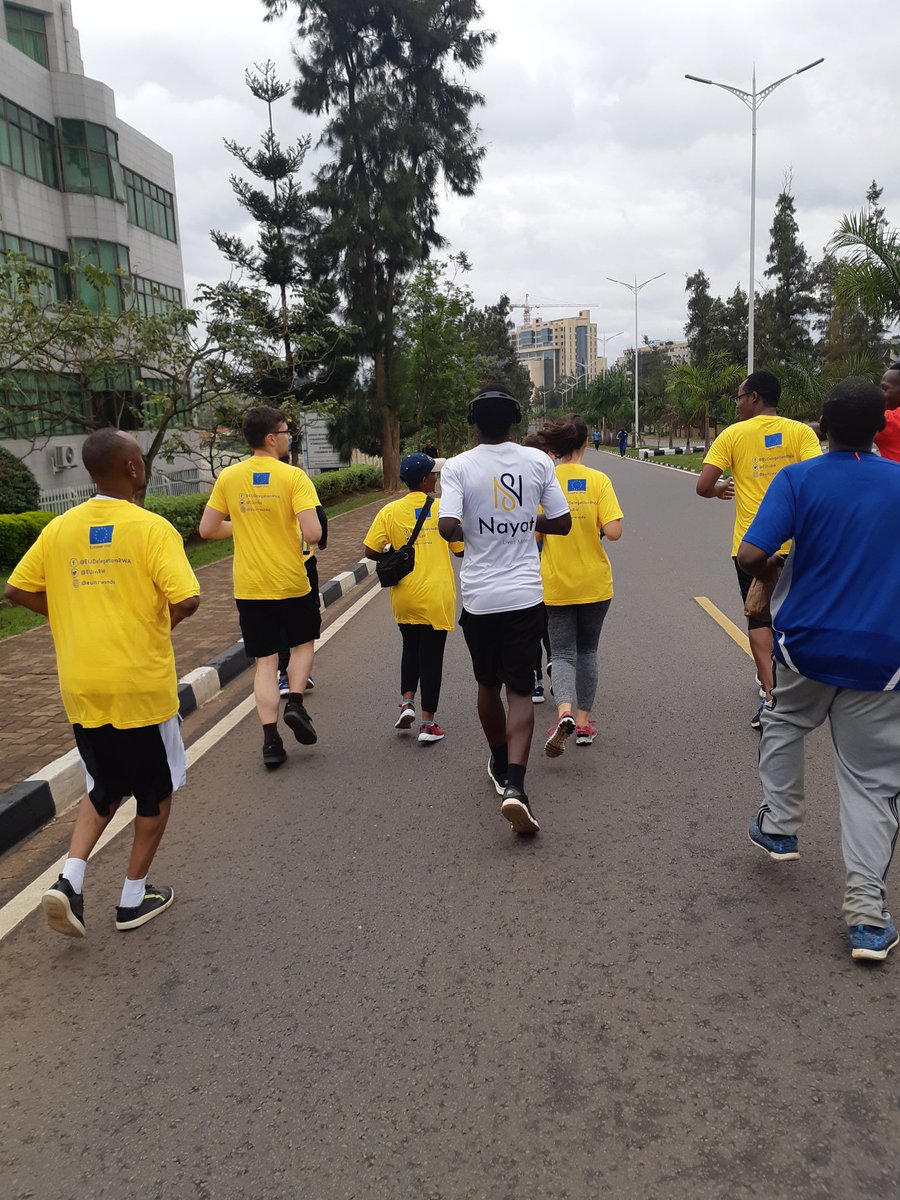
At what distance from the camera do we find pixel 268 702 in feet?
17.1

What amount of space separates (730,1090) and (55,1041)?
6.37 ft

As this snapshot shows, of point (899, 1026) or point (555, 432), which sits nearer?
point (899, 1026)

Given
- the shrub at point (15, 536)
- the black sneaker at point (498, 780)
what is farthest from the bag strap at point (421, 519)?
the shrub at point (15, 536)

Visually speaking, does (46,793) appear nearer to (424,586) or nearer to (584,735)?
(424,586)

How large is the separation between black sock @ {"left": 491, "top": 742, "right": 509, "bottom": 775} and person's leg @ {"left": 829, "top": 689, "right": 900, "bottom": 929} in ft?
5.44

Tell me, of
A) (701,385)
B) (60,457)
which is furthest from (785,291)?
(60,457)

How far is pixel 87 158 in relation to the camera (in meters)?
29.4

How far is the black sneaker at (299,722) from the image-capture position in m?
5.15

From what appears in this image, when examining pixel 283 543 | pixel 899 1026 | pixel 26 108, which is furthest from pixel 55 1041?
pixel 26 108

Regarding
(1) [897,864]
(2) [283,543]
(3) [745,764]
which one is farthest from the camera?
(2) [283,543]

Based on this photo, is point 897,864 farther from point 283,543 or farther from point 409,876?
point 283,543

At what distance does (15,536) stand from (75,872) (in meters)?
12.6

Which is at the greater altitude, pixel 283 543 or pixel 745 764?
pixel 283 543

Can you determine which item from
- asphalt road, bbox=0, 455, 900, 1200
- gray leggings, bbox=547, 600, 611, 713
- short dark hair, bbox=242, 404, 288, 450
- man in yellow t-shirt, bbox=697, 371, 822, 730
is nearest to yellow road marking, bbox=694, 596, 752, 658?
man in yellow t-shirt, bbox=697, 371, 822, 730
